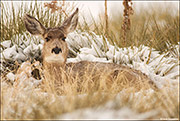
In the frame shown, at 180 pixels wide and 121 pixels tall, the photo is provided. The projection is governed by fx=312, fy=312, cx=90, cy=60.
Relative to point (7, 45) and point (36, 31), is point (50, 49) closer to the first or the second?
point (36, 31)

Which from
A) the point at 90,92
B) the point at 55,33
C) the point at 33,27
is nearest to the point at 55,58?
the point at 55,33

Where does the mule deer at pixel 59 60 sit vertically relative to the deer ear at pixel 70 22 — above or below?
below

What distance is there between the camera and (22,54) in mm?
6816

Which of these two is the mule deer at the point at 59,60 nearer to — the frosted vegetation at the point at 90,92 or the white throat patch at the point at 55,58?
the white throat patch at the point at 55,58

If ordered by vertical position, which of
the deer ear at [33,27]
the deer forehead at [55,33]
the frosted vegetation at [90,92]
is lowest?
the frosted vegetation at [90,92]

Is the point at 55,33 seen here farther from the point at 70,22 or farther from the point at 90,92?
the point at 90,92

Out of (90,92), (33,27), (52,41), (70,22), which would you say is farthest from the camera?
(70,22)

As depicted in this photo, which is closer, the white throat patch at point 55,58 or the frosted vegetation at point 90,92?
the frosted vegetation at point 90,92

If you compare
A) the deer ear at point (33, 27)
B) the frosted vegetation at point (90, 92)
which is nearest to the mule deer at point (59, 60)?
the deer ear at point (33, 27)

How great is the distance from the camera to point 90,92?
144 inches

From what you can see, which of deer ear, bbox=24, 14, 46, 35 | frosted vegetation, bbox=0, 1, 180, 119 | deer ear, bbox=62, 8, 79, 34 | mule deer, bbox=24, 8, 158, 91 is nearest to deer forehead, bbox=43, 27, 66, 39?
mule deer, bbox=24, 8, 158, 91

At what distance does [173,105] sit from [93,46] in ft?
12.5

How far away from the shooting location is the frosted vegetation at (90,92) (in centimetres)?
276

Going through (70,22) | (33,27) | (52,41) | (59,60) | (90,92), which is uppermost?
(70,22)
